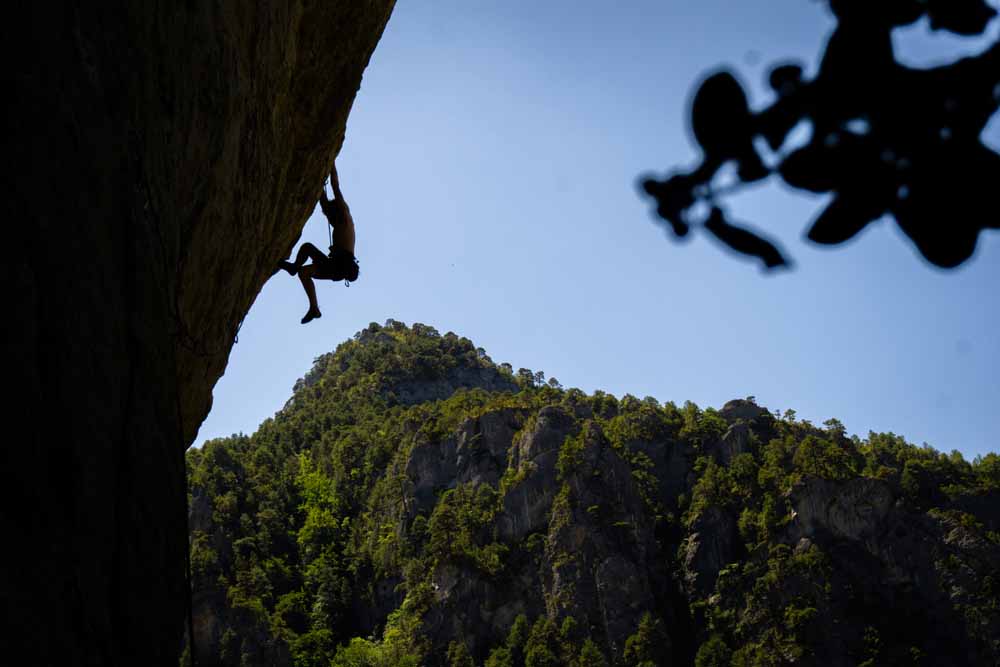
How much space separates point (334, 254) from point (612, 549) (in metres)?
51.8

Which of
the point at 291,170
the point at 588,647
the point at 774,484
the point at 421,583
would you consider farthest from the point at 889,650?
the point at 291,170

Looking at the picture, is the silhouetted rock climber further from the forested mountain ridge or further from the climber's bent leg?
the forested mountain ridge

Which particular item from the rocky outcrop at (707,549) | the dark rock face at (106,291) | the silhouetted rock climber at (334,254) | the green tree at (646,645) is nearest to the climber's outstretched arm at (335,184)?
the silhouetted rock climber at (334,254)

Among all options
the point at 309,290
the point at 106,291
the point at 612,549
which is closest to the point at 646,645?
the point at 612,549

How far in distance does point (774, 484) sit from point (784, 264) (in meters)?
63.9

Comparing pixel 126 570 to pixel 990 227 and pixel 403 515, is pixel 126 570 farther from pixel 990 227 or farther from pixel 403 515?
pixel 403 515

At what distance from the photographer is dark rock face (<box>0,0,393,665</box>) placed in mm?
2605

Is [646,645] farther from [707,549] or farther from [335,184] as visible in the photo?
[335,184]

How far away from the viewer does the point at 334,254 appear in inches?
397

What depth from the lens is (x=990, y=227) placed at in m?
1.08

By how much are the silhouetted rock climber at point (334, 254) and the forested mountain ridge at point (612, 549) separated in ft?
152

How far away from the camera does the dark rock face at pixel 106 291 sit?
2.61 meters

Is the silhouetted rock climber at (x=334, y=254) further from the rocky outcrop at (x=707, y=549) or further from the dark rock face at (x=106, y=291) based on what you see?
the rocky outcrop at (x=707, y=549)

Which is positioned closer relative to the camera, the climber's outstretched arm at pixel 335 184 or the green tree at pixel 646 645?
the climber's outstretched arm at pixel 335 184
